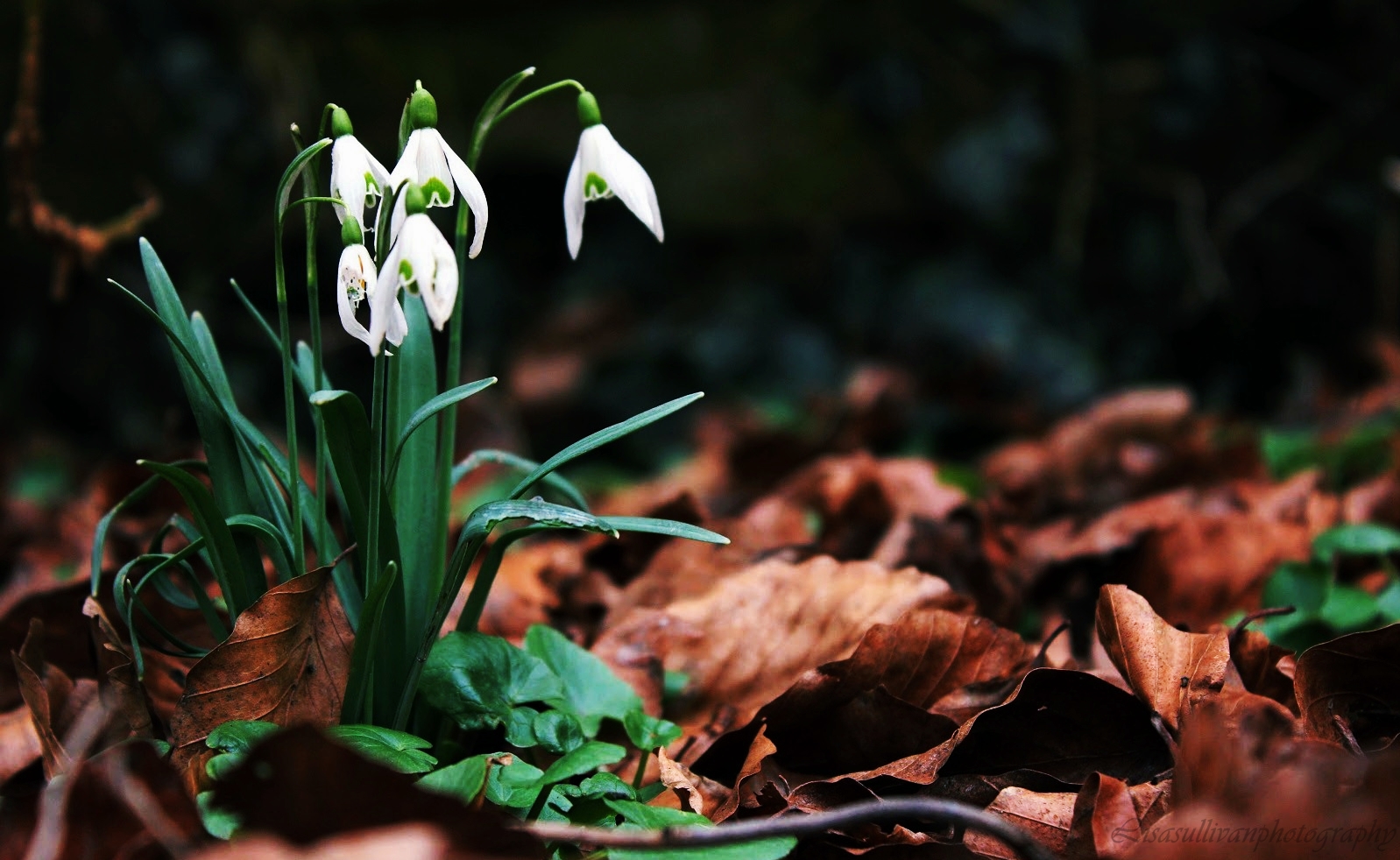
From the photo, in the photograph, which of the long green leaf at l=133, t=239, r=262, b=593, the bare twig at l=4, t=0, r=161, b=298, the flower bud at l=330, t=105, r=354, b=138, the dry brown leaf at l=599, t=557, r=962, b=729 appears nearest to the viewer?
the flower bud at l=330, t=105, r=354, b=138

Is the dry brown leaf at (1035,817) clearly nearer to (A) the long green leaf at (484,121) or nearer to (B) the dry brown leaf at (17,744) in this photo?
(A) the long green leaf at (484,121)

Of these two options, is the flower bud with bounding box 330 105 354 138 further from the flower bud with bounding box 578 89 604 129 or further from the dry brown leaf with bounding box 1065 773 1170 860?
the dry brown leaf with bounding box 1065 773 1170 860

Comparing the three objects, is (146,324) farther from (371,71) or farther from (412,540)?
(412,540)

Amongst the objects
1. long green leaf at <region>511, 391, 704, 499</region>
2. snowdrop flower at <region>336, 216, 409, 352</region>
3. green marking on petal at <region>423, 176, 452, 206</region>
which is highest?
green marking on petal at <region>423, 176, 452, 206</region>

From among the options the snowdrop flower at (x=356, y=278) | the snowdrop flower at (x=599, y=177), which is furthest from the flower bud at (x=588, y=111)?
the snowdrop flower at (x=356, y=278)

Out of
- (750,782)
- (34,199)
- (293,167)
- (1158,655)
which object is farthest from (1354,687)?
(34,199)

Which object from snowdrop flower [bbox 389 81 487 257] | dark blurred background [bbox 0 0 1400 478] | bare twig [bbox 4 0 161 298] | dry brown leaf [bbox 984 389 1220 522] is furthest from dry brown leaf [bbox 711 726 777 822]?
dark blurred background [bbox 0 0 1400 478]

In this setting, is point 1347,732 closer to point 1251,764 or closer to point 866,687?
point 1251,764
